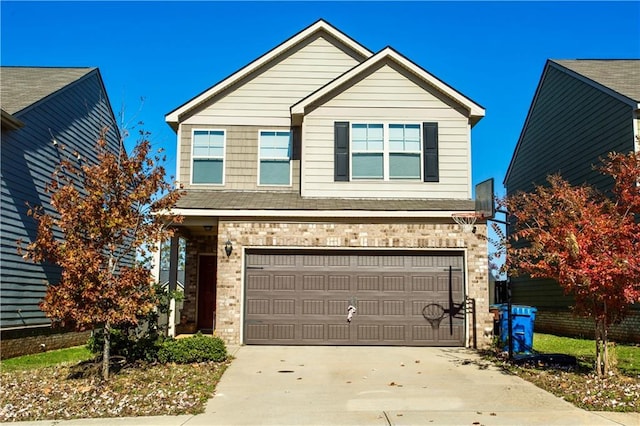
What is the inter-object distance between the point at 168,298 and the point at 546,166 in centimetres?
1498

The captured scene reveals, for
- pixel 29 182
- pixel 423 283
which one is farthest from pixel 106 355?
pixel 423 283

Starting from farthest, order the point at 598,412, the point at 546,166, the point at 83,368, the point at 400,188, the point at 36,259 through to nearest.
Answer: the point at 546,166 < the point at 400,188 < the point at 83,368 < the point at 36,259 < the point at 598,412

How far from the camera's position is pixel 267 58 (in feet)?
52.3

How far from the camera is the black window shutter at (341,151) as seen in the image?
48.4 feet

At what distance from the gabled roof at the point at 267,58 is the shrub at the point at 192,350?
21.7 feet

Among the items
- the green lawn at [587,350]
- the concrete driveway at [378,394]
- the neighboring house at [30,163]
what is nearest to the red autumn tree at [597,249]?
the green lawn at [587,350]

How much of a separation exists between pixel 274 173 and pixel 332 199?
6.09ft

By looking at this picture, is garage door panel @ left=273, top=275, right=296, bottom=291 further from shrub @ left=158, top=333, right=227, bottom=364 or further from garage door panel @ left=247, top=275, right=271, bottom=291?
shrub @ left=158, top=333, right=227, bottom=364

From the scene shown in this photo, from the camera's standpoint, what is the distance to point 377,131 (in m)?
14.9

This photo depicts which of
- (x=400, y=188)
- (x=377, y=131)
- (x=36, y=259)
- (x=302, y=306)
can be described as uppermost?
(x=377, y=131)

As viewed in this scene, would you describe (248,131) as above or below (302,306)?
above

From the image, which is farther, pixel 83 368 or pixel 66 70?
pixel 66 70

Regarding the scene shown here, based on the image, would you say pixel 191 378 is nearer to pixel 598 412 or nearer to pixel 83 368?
pixel 83 368

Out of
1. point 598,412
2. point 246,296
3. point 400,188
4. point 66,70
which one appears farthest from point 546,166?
point 66,70
